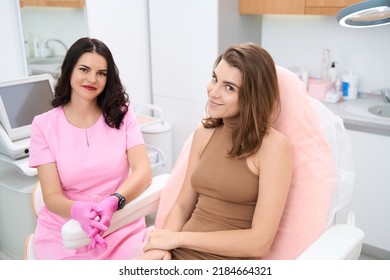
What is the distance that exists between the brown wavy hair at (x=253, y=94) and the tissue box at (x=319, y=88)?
138 cm

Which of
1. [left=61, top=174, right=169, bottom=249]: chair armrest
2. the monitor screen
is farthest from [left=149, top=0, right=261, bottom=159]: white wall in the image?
[left=61, top=174, right=169, bottom=249]: chair armrest

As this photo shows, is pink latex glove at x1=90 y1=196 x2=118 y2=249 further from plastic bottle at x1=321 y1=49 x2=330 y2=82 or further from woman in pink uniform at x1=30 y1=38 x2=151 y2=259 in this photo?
plastic bottle at x1=321 y1=49 x2=330 y2=82

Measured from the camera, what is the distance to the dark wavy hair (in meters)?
1.59

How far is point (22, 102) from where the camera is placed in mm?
2000

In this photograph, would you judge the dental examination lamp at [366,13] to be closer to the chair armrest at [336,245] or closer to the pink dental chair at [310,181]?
the pink dental chair at [310,181]

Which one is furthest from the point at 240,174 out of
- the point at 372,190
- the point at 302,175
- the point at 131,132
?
the point at 372,190

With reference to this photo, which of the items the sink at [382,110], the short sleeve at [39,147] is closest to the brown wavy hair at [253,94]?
the short sleeve at [39,147]

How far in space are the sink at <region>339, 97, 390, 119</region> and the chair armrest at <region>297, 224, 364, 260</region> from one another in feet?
3.80

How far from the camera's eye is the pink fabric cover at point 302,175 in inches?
51.1

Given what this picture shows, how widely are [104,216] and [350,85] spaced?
1.74m
